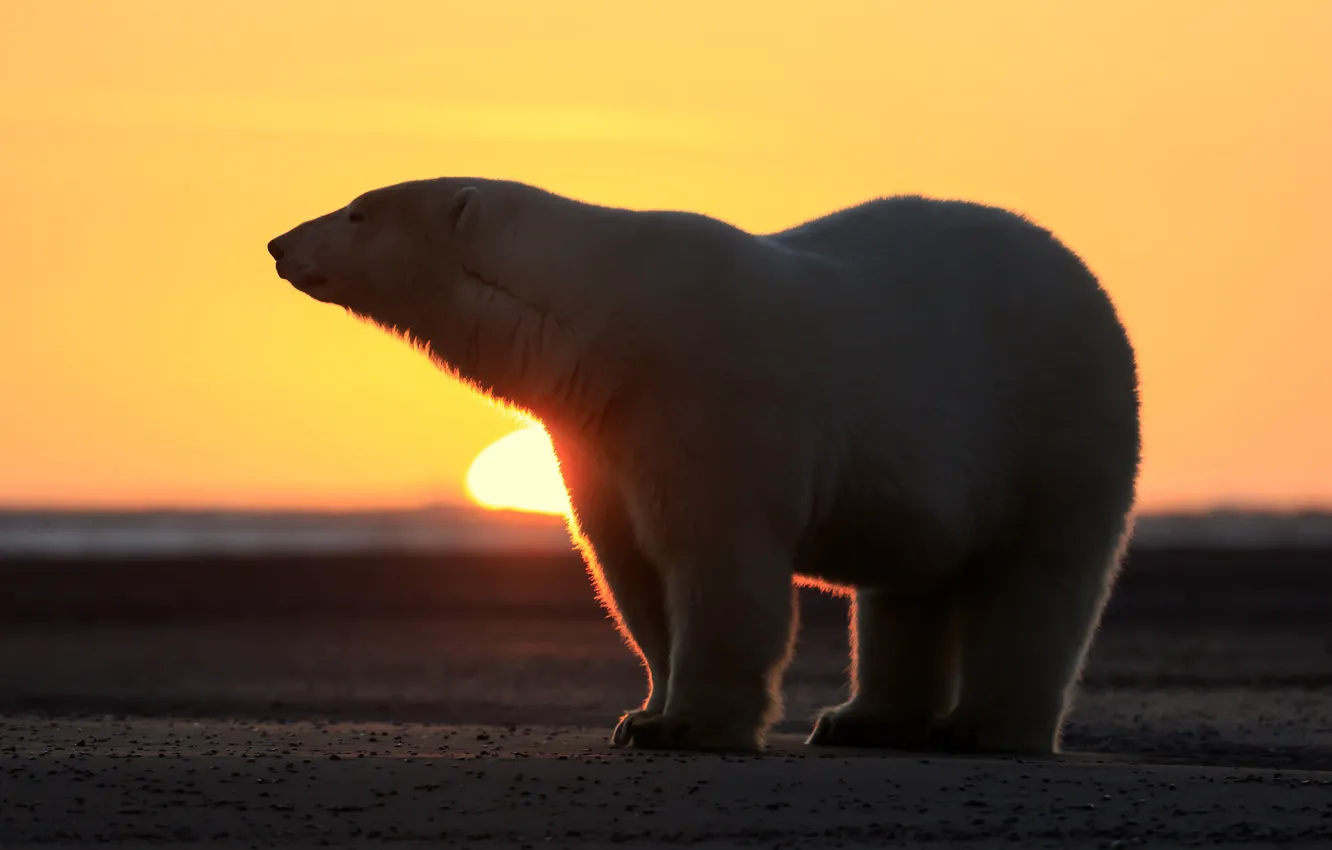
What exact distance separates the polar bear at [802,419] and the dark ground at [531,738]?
0.72 m

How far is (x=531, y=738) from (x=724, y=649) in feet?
5.74

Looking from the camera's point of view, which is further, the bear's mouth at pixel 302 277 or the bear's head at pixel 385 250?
the bear's mouth at pixel 302 277

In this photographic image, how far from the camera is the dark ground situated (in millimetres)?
6949

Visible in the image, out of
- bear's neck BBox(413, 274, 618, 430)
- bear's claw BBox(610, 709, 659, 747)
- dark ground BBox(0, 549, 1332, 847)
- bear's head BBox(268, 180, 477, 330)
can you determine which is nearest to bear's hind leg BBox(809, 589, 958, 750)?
dark ground BBox(0, 549, 1332, 847)

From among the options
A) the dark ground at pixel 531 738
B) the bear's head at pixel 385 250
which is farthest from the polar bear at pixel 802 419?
the dark ground at pixel 531 738

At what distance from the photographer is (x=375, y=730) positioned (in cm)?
1018

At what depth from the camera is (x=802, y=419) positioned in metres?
8.62

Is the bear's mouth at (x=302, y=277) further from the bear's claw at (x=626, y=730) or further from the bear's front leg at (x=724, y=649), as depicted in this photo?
the bear's claw at (x=626, y=730)

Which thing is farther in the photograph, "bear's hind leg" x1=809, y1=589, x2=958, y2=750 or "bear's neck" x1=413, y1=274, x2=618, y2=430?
"bear's hind leg" x1=809, y1=589, x2=958, y2=750

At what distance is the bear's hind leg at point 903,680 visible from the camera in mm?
9969

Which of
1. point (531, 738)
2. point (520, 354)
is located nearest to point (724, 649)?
point (520, 354)

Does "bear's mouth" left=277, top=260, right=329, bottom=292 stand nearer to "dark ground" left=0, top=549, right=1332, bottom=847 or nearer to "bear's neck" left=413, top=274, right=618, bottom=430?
"bear's neck" left=413, top=274, right=618, bottom=430

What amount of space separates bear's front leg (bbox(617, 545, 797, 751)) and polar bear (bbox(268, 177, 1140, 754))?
1 centimetres

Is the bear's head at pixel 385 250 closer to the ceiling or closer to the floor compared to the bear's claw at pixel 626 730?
closer to the ceiling
